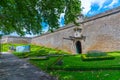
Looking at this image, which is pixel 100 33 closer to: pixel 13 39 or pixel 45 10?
pixel 45 10

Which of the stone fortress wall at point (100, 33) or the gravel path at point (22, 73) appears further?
the stone fortress wall at point (100, 33)

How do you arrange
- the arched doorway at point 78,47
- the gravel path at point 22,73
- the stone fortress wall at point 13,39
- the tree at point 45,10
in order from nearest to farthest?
the gravel path at point 22,73
the tree at point 45,10
the arched doorway at point 78,47
the stone fortress wall at point 13,39

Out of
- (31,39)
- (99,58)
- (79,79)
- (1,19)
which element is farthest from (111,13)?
(31,39)

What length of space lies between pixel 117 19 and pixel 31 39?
34554 millimetres

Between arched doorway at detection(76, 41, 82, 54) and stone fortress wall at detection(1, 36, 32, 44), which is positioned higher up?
stone fortress wall at detection(1, 36, 32, 44)

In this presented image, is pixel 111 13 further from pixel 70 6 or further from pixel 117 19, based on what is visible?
pixel 70 6

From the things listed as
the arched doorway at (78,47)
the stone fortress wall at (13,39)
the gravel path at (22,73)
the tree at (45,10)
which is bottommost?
the gravel path at (22,73)

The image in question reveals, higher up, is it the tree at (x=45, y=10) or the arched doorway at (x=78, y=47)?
the tree at (x=45, y=10)

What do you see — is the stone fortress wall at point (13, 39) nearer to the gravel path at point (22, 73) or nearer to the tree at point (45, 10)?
the tree at point (45, 10)

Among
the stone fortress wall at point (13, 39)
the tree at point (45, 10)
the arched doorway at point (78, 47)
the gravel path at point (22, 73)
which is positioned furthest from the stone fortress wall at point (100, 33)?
the stone fortress wall at point (13, 39)

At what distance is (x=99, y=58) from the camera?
15656 millimetres

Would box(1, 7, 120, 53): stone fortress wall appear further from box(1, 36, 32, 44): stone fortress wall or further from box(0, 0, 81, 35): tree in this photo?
box(1, 36, 32, 44): stone fortress wall

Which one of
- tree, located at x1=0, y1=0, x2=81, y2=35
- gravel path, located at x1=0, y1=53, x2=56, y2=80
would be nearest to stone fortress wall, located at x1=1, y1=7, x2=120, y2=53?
tree, located at x1=0, y1=0, x2=81, y2=35

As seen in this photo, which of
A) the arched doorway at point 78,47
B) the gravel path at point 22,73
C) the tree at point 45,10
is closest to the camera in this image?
the gravel path at point 22,73
